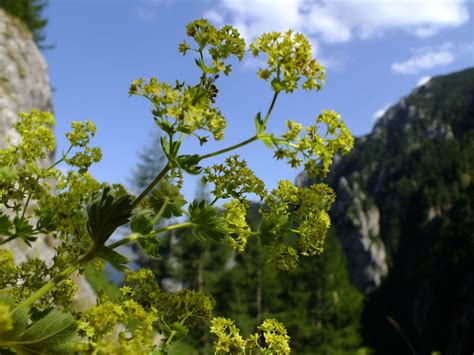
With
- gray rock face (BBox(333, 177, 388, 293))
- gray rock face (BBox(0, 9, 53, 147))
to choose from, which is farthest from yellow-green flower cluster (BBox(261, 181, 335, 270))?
gray rock face (BBox(333, 177, 388, 293))

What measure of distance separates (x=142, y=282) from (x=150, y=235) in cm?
56

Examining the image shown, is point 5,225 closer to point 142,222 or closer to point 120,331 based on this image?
point 142,222

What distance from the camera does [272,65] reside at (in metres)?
2.15

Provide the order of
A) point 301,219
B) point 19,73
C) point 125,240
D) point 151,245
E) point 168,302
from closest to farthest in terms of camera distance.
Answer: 1. point 125,240
2. point 151,245
3. point 168,302
4. point 301,219
5. point 19,73

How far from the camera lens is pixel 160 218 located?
2.26m

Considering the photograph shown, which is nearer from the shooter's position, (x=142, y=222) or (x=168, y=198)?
(x=142, y=222)

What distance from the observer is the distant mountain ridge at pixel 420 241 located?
97844 millimetres

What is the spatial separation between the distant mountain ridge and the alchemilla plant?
76535mm

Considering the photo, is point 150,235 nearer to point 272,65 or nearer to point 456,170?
point 272,65

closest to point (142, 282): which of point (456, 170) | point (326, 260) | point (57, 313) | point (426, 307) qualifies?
point (57, 313)

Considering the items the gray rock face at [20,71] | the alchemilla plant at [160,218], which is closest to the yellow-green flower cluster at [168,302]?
the alchemilla plant at [160,218]

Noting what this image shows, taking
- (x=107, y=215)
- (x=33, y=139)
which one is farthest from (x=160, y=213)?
(x=33, y=139)

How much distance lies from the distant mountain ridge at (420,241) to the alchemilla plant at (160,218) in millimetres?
76535

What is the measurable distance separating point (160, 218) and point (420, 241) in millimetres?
145234
